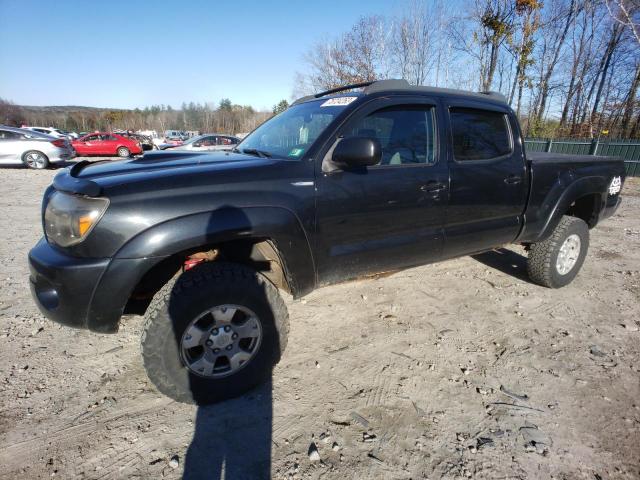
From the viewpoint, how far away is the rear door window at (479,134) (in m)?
2.82

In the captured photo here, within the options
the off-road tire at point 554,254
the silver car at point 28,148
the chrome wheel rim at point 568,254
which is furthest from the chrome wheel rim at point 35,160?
the chrome wheel rim at point 568,254

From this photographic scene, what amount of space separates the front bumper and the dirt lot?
641mm

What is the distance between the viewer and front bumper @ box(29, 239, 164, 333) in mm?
1750

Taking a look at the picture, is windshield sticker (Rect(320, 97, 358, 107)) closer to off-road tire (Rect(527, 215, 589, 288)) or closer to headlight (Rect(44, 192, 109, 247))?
headlight (Rect(44, 192, 109, 247))

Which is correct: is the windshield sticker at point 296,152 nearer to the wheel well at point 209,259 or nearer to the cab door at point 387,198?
the cab door at point 387,198

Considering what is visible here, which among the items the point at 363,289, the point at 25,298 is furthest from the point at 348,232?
the point at 25,298

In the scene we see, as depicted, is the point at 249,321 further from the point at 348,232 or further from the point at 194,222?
the point at 348,232

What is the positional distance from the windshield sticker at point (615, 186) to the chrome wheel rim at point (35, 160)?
1647cm

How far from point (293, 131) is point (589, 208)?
11.4 ft

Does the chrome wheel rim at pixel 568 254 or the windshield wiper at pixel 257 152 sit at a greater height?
the windshield wiper at pixel 257 152

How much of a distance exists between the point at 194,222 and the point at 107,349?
A: 60.7 inches

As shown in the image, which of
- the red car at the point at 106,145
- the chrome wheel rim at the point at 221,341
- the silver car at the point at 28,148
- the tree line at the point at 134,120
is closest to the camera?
the chrome wheel rim at the point at 221,341

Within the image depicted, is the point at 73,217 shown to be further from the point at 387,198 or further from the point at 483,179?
the point at 483,179

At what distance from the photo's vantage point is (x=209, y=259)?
2.30m
